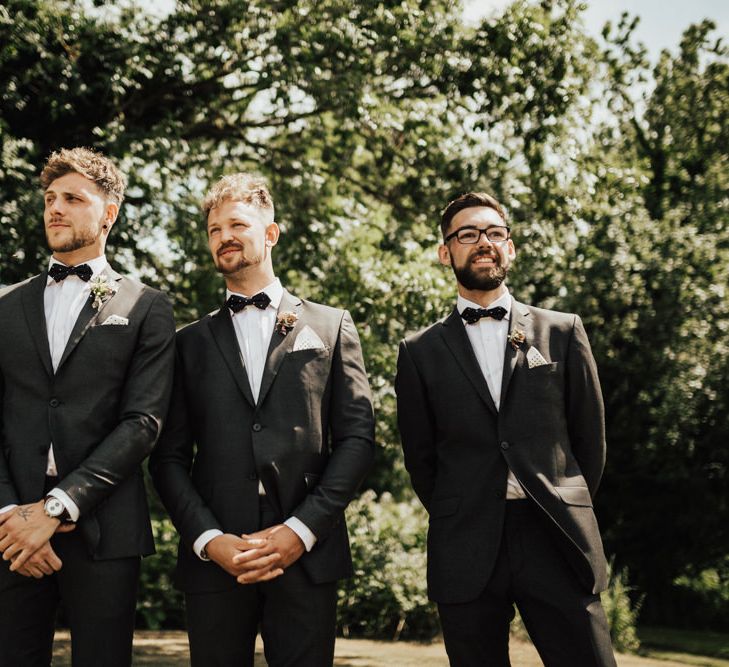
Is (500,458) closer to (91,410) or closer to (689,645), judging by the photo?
(91,410)

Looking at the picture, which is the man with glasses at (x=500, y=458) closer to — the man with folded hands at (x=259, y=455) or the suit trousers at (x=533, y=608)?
the suit trousers at (x=533, y=608)

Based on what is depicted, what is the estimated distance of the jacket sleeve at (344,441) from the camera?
3150 mm

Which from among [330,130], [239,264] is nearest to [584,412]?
[239,264]

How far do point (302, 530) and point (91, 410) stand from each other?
89 centimetres

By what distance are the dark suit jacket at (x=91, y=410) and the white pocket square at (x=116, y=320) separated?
0.5 inches

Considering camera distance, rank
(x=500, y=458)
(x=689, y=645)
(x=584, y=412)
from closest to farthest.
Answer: (x=500, y=458) < (x=584, y=412) < (x=689, y=645)

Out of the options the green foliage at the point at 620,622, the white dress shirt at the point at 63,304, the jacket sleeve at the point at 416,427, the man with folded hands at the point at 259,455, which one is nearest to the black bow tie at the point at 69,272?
the white dress shirt at the point at 63,304

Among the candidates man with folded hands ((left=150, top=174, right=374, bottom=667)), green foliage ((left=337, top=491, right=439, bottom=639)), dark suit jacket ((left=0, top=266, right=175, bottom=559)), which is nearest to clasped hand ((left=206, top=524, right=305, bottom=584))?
man with folded hands ((left=150, top=174, right=374, bottom=667))

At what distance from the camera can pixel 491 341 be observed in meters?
3.52

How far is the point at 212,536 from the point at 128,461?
41 cm

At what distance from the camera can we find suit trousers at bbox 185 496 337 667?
121 inches

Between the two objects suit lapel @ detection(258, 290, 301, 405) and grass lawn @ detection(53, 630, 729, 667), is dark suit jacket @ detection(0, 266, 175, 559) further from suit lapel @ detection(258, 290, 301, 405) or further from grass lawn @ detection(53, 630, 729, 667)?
grass lawn @ detection(53, 630, 729, 667)

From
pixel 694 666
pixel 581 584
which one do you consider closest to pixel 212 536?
pixel 581 584

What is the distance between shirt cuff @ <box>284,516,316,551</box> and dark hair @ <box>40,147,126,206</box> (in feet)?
4.75
